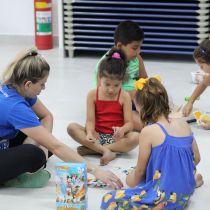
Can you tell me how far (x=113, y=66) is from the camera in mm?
3021

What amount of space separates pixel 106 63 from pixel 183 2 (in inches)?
93.6

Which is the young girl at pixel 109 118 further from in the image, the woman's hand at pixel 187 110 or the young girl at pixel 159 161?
the young girl at pixel 159 161

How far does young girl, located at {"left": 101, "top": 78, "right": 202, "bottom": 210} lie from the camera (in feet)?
7.61

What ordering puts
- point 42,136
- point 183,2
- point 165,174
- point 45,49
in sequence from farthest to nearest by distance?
1. point 45,49
2. point 183,2
3. point 42,136
4. point 165,174

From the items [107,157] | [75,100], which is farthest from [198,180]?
[75,100]

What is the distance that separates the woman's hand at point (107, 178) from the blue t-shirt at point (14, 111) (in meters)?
0.34

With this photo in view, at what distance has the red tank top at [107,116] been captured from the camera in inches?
124

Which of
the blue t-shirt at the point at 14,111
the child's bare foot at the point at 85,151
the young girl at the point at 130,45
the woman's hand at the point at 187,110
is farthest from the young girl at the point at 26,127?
the woman's hand at the point at 187,110

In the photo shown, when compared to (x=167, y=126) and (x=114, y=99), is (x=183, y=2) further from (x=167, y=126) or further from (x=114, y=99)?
(x=167, y=126)

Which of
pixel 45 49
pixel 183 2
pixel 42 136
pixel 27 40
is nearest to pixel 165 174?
pixel 42 136

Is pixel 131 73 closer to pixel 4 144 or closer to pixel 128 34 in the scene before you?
pixel 128 34

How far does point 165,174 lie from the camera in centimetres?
231

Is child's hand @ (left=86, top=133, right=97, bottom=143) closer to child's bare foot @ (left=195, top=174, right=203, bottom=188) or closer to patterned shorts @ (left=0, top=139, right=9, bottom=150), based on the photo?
patterned shorts @ (left=0, top=139, right=9, bottom=150)

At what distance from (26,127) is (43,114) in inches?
19.6
